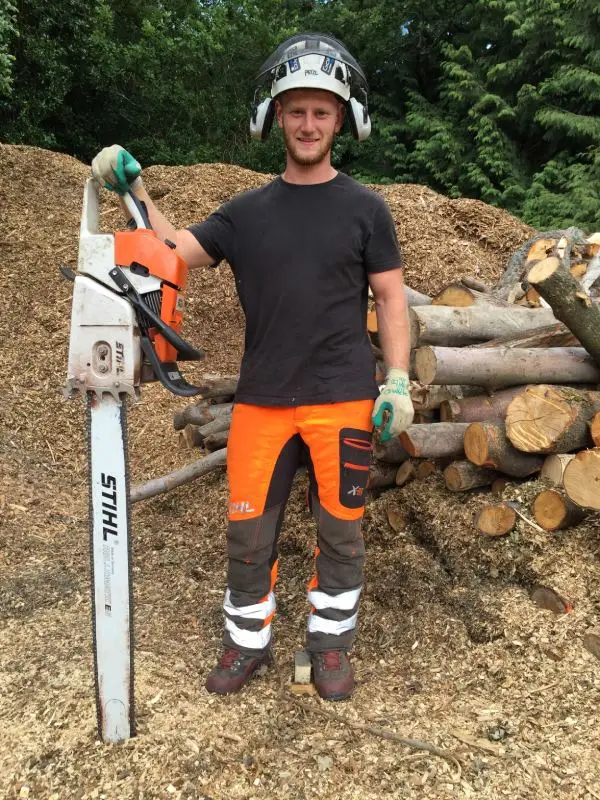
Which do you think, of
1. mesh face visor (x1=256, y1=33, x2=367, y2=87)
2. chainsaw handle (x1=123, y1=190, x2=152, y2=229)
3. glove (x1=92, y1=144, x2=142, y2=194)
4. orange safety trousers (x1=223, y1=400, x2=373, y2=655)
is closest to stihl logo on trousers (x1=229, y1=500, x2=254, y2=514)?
orange safety trousers (x1=223, y1=400, x2=373, y2=655)

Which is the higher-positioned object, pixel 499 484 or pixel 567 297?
pixel 567 297

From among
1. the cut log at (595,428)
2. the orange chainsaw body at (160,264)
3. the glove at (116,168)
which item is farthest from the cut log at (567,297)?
the glove at (116,168)

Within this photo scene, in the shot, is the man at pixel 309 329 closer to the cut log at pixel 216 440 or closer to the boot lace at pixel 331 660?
the boot lace at pixel 331 660

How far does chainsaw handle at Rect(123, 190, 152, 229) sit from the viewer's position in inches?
76.6

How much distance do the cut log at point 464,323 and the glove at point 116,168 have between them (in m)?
1.77

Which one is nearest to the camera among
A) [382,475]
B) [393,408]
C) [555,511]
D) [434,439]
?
[393,408]

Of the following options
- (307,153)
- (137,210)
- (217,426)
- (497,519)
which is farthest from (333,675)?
(217,426)

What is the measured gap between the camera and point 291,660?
2699mm

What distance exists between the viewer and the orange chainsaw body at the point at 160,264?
187 cm

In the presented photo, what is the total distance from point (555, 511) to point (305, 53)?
6.62ft

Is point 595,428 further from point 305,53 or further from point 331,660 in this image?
point 305,53

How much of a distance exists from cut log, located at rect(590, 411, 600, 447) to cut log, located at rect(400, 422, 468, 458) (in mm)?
554

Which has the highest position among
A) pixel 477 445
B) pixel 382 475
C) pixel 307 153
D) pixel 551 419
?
pixel 307 153

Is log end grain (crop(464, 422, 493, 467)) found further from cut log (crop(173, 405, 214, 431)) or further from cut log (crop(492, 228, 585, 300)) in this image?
cut log (crop(492, 228, 585, 300))
